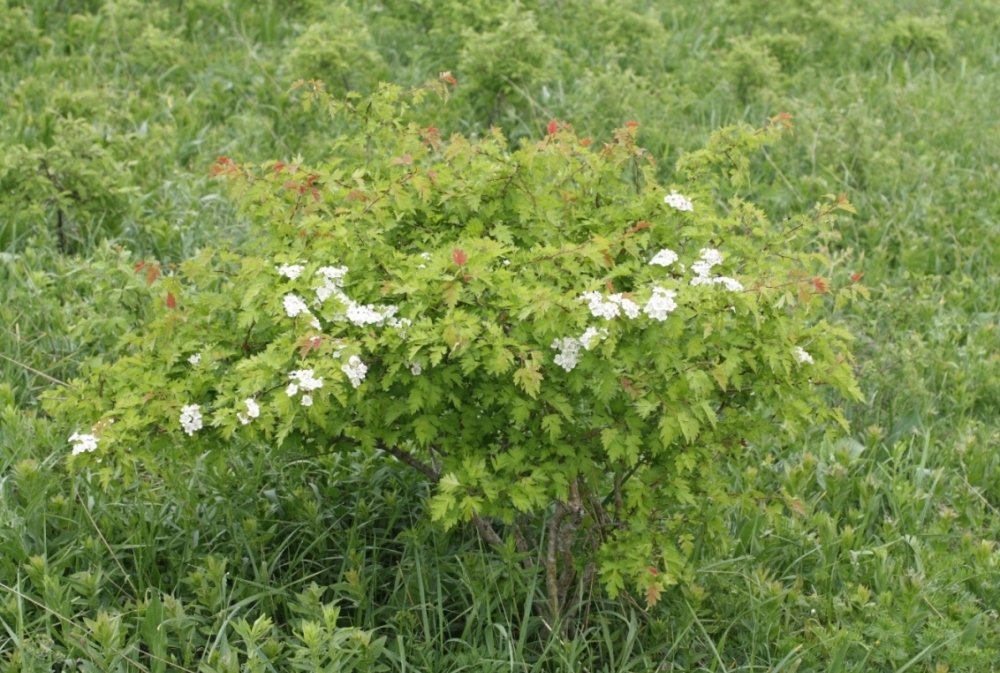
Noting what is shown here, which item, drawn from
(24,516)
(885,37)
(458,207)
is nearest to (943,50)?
(885,37)

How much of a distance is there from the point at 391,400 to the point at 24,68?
14.7ft

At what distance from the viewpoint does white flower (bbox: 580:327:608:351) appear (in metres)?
2.49

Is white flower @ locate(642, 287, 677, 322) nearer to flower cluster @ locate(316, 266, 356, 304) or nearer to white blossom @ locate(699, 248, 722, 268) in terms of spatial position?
white blossom @ locate(699, 248, 722, 268)

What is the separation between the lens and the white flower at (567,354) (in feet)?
8.55

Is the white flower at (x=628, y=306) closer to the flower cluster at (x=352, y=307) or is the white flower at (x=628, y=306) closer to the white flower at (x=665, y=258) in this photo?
the white flower at (x=665, y=258)

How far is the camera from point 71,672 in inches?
118

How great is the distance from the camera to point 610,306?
8.27ft

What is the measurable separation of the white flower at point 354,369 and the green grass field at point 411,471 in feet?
2.10

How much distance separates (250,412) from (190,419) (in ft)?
0.71

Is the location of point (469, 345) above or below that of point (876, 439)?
above

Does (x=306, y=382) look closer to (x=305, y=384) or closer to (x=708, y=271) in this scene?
(x=305, y=384)

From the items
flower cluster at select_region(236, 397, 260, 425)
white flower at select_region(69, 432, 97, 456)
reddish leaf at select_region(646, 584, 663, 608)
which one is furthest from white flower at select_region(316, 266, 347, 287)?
reddish leaf at select_region(646, 584, 663, 608)

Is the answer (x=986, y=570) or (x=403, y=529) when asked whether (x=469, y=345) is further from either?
(x=986, y=570)

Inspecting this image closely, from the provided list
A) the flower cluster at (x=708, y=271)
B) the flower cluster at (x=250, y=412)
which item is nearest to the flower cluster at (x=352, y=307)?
the flower cluster at (x=250, y=412)
